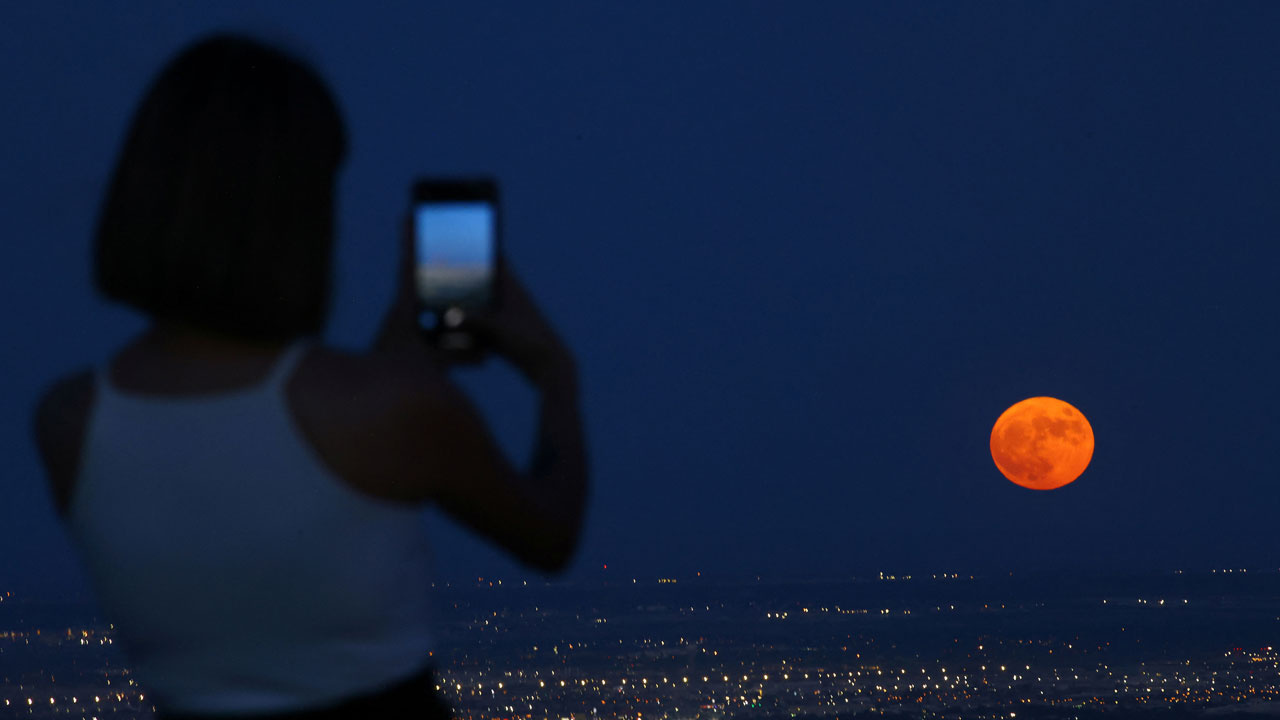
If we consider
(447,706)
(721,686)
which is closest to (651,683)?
(721,686)

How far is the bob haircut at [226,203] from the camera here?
150 centimetres

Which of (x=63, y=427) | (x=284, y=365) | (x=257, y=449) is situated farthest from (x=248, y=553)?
(x=63, y=427)

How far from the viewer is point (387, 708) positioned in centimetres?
154

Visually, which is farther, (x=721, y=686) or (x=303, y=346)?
(x=721, y=686)

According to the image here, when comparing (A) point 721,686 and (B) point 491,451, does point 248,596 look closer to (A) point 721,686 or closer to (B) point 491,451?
(B) point 491,451

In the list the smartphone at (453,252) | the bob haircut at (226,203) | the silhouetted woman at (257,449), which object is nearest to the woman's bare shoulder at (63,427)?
the silhouetted woman at (257,449)

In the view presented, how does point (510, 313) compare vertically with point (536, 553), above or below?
above

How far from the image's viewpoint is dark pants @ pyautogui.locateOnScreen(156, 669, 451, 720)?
4.96 ft

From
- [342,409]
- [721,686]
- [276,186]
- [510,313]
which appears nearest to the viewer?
[342,409]

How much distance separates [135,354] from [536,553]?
0.67 meters

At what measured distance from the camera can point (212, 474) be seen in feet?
4.90

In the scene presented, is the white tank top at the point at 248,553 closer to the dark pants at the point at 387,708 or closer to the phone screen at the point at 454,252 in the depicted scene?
the dark pants at the point at 387,708

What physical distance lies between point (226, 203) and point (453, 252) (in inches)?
15.1

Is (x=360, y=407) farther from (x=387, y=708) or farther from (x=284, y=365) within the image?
(x=387, y=708)
